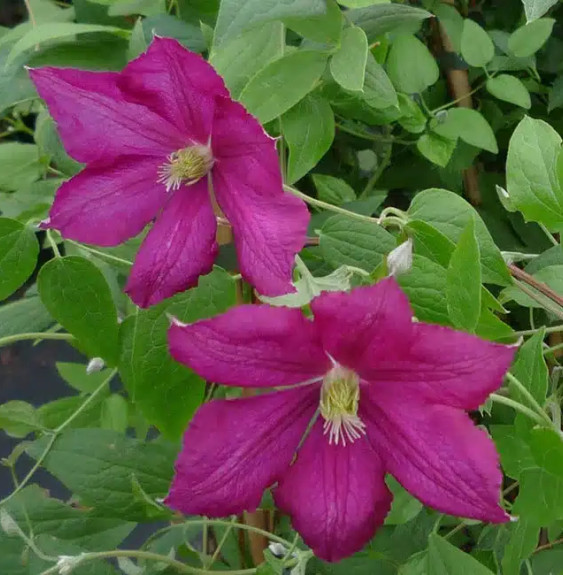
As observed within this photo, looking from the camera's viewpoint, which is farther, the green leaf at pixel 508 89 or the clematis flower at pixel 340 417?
the green leaf at pixel 508 89

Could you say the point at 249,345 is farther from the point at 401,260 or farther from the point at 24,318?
the point at 24,318

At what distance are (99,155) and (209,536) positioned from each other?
0.51m

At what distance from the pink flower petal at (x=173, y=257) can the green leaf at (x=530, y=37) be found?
16.0 inches

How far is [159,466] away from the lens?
660mm

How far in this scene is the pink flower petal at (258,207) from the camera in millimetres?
424

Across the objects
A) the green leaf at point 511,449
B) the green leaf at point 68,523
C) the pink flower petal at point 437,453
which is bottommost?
the green leaf at point 68,523

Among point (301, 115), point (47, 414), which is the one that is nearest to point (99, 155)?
point (301, 115)

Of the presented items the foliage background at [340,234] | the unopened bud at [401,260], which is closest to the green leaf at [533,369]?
the foliage background at [340,234]

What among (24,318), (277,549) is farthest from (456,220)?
(24,318)

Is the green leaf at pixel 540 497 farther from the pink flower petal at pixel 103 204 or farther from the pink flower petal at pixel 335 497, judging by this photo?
the pink flower petal at pixel 103 204

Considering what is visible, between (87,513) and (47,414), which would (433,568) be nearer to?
(87,513)

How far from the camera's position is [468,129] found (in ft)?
2.41

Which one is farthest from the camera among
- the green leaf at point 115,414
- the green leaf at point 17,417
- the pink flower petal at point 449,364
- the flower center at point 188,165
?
the green leaf at point 115,414

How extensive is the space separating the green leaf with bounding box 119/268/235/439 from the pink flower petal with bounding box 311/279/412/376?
0.44 feet
